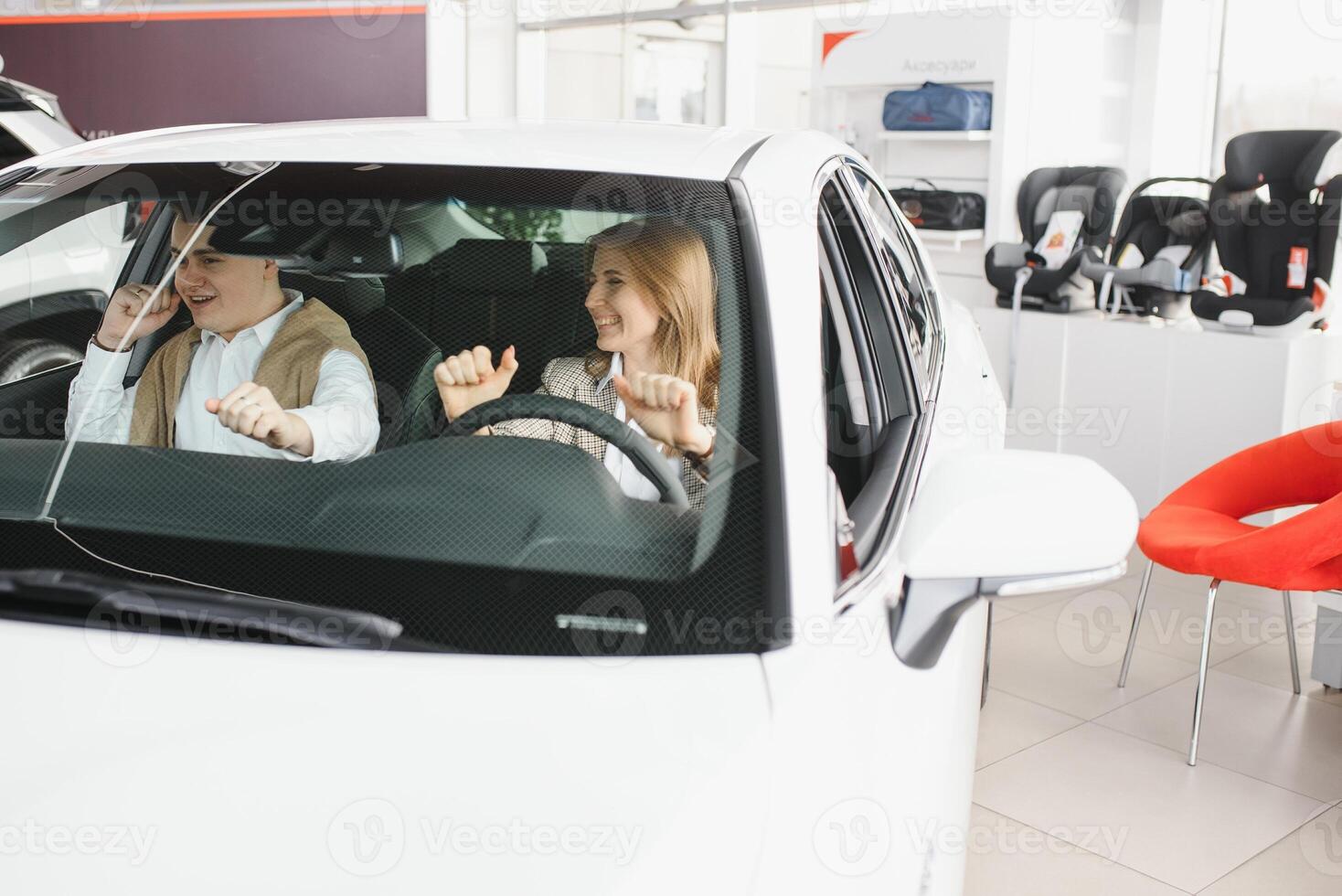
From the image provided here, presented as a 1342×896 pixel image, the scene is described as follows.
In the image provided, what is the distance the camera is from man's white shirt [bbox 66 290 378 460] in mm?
1357

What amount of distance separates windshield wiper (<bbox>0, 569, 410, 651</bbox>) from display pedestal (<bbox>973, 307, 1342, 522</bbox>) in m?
4.18

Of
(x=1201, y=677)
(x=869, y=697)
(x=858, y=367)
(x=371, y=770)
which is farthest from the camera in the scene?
(x=1201, y=677)

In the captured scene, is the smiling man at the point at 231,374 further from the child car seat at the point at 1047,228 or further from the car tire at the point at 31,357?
the child car seat at the point at 1047,228

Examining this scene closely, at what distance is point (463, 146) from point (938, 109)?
5.37m

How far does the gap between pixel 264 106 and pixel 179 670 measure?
856cm

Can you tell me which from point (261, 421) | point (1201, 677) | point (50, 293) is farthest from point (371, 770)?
point (1201, 677)

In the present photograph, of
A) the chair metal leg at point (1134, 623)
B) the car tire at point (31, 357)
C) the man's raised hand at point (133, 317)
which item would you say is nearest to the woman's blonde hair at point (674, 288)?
the man's raised hand at point (133, 317)

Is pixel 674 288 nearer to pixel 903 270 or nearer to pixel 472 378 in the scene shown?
pixel 472 378

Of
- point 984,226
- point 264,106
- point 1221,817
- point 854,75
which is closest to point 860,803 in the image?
point 1221,817

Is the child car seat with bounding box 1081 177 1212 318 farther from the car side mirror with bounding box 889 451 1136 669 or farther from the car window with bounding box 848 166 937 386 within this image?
the car side mirror with bounding box 889 451 1136 669

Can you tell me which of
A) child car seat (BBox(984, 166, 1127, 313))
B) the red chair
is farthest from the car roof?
child car seat (BBox(984, 166, 1127, 313))

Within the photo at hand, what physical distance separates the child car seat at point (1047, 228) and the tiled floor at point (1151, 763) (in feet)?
6.44

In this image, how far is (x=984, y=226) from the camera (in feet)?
21.2

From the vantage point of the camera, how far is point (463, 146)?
142 cm
